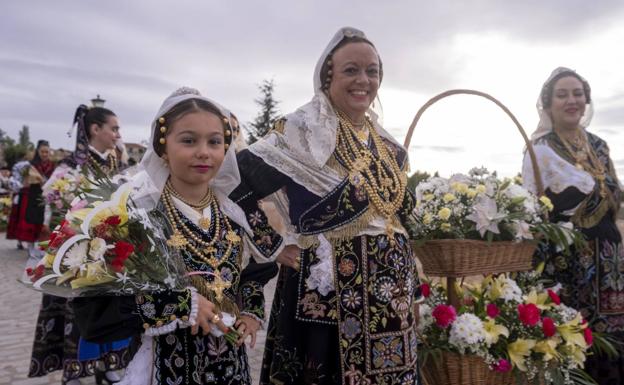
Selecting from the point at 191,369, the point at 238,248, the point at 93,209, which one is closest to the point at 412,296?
the point at 238,248

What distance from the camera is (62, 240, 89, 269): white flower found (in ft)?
6.24

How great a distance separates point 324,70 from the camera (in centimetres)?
298

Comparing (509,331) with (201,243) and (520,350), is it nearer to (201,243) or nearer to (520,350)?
(520,350)

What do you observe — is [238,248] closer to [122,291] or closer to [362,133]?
[122,291]

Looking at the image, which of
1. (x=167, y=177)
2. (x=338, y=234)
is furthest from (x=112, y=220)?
(x=338, y=234)

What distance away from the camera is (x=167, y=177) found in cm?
240

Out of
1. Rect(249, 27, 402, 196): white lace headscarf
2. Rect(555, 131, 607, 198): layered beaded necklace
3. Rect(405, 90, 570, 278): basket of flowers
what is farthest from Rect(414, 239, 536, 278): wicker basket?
Rect(555, 131, 607, 198): layered beaded necklace

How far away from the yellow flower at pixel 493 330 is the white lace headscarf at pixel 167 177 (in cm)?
160

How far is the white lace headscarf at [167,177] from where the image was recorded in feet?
7.55

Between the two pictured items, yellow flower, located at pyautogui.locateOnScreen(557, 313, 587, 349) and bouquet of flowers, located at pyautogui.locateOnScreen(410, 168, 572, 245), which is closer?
bouquet of flowers, located at pyautogui.locateOnScreen(410, 168, 572, 245)

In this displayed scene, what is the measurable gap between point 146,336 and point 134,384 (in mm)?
179

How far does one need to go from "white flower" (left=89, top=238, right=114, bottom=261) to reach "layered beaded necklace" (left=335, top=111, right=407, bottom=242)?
1.24m

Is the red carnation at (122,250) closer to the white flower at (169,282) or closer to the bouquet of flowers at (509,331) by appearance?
the white flower at (169,282)

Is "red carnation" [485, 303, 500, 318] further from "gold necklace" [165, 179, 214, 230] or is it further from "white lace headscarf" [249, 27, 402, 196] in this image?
"gold necklace" [165, 179, 214, 230]
